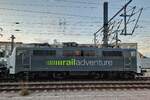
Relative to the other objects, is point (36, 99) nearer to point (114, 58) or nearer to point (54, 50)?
point (54, 50)

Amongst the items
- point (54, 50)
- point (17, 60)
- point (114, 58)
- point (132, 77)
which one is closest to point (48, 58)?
point (54, 50)

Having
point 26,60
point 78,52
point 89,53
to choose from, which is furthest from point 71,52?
point 26,60

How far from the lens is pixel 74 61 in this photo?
27672 mm

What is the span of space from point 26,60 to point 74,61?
13.9 feet

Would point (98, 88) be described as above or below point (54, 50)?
below

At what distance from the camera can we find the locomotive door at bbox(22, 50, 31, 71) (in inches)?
1065

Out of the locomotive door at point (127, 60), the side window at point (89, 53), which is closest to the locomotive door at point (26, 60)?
the side window at point (89, 53)

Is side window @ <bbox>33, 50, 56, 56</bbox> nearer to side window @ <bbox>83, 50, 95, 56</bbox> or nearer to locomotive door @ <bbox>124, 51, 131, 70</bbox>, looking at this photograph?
side window @ <bbox>83, 50, 95, 56</bbox>

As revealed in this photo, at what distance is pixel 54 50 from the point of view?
2742 cm

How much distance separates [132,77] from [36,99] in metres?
15.3

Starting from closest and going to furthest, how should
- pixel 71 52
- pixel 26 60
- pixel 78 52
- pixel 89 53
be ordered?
pixel 26 60 → pixel 71 52 → pixel 78 52 → pixel 89 53

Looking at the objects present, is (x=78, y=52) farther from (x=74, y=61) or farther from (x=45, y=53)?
(x=45, y=53)

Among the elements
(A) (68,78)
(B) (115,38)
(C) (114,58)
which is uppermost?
(B) (115,38)

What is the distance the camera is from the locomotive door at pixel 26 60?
1065 inches
